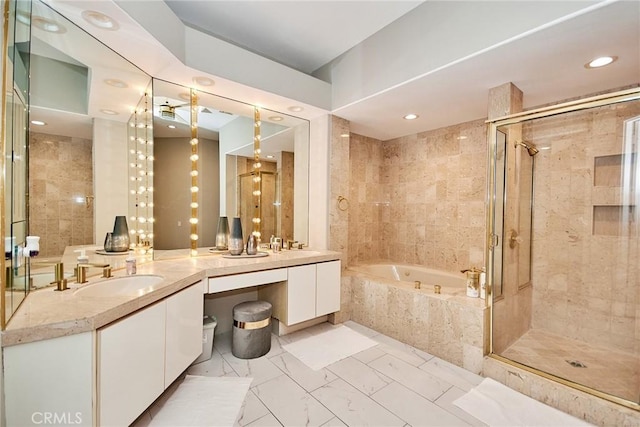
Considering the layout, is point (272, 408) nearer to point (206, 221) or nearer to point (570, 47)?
point (206, 221)

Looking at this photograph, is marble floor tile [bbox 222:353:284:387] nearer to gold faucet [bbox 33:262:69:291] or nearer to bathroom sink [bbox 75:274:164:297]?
bathroom sink [bbox 75:274:164:297]

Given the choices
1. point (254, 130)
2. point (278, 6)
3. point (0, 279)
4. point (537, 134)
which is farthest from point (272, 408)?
point (537, 134)

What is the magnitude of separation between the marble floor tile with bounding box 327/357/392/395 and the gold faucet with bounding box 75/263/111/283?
1755mm

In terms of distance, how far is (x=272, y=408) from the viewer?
1.74m

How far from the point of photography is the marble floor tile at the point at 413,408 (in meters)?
1.64

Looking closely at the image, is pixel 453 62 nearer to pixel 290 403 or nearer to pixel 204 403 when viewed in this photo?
pixel 290 403

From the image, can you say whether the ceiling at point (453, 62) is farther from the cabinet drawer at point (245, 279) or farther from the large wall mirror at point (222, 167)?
the cabinet drawer at point (245, 279)

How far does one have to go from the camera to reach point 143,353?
1.48m

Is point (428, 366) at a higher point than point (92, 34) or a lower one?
lower

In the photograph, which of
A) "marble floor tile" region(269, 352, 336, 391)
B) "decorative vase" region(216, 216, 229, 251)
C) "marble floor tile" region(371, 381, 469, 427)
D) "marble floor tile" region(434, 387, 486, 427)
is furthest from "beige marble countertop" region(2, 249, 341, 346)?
"marble floor tile" region(434, 387, 486, 427)

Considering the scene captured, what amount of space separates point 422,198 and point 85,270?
11.9ft

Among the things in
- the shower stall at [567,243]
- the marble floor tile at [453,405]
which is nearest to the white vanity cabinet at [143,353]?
the marble floor tile at [453,405]

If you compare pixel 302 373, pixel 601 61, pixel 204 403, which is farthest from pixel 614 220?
pixel 204 403

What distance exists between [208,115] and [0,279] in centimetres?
208
